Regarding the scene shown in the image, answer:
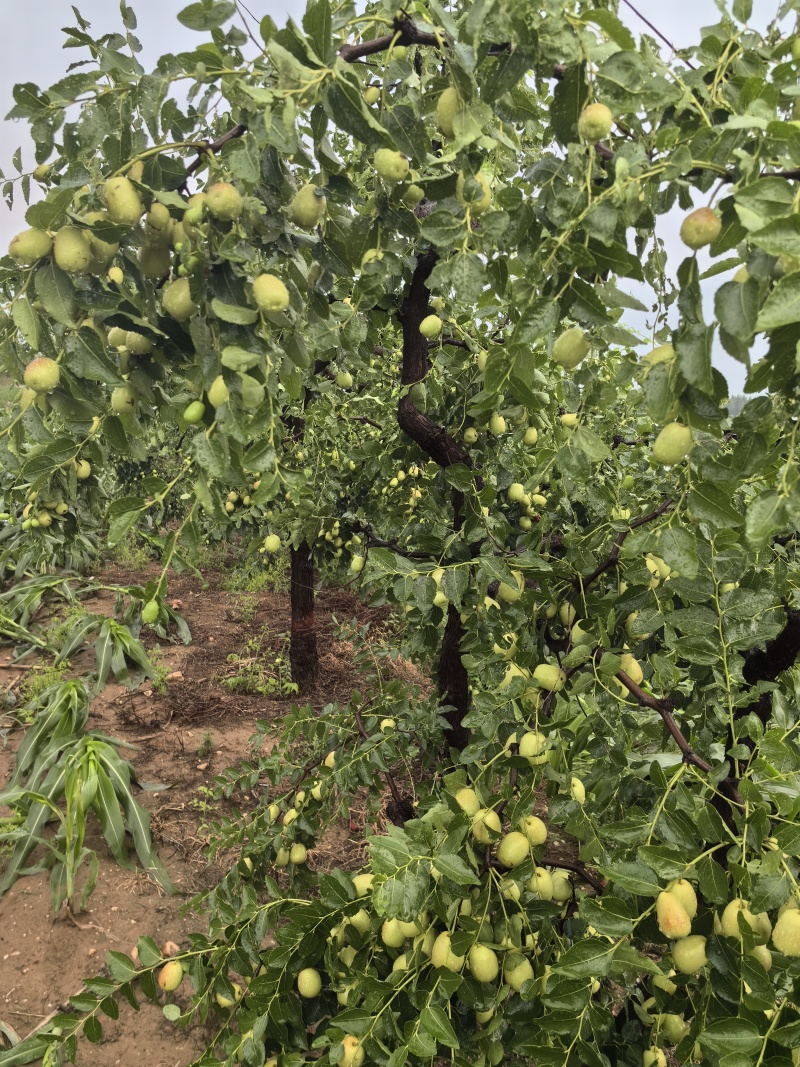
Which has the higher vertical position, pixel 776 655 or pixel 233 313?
pixel 233 313

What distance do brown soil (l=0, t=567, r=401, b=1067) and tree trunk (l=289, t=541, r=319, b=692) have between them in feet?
0.53

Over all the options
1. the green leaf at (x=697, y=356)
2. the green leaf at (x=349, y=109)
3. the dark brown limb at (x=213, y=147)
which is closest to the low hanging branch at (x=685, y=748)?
the green leaf at (x=697, y=356)

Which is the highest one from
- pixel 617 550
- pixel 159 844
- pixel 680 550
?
pixel 680 550

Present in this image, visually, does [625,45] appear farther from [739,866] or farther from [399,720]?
[399,720]

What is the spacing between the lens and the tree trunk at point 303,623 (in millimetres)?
4547

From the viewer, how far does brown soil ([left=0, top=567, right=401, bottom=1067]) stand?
91.5 inches

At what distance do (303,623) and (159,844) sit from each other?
5.80 ft

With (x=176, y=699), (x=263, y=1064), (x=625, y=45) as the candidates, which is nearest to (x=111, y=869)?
(x=176, y=699)

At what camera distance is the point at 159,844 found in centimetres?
322

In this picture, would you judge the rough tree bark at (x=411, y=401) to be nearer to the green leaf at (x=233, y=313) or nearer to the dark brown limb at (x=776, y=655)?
the dark brown limb at (x=776, y=655)

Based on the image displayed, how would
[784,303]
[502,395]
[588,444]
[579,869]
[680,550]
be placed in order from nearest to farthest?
[784,303] < [680,550] < [588,444] < [502,395] < [579,869]

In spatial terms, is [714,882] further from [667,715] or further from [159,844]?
[159,844]

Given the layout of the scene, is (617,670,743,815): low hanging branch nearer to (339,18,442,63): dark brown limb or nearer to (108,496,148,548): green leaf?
(108,496,148,548): green leaf

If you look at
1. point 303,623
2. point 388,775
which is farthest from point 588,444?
point 303,623
